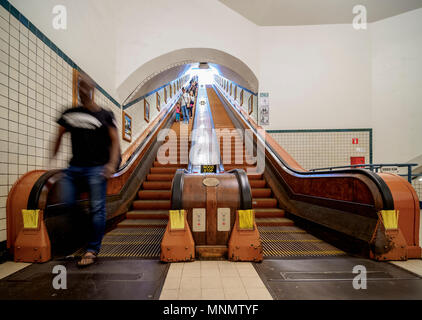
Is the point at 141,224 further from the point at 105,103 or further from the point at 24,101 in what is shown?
the point at 105,103

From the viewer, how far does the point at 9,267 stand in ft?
5.94

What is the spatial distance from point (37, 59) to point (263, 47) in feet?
15.3

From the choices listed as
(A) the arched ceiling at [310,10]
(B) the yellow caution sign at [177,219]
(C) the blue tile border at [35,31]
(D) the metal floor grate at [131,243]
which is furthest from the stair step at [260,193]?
(A) the arched ceiling at [310,10]

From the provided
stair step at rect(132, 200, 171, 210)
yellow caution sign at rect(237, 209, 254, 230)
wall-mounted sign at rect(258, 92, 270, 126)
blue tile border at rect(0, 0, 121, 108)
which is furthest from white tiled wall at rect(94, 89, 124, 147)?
wall-mounted sign at rect(258, 92, 270, 126)

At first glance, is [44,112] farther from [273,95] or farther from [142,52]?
[273,95]

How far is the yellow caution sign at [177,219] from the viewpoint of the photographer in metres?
2.05

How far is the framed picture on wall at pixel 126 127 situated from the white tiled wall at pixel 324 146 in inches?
144

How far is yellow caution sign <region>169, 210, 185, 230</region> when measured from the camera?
2055mm

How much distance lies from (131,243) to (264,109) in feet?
14.1

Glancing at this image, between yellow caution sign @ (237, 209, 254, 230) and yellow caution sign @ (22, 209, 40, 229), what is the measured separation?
2.05m

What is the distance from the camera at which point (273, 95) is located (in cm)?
506

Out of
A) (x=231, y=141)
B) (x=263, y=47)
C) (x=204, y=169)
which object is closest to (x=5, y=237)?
(x=204, y=169)
